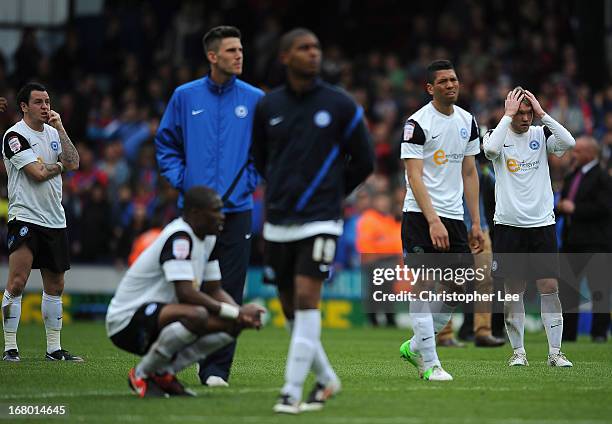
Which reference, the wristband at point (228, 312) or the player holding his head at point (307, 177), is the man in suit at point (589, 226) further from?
the wristband at point (228, 312)

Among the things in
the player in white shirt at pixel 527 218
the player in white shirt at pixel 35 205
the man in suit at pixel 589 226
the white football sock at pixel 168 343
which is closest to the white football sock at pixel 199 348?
the white football sock at pixel 168 343

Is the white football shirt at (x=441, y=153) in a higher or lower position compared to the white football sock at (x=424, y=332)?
higher

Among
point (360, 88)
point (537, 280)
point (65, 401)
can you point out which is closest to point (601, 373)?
point (537, 280)

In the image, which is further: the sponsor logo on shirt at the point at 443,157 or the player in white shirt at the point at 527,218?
the player in white shirt at the point at 527,218

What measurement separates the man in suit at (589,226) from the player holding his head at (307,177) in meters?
9.24

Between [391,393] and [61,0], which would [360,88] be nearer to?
[61,0]

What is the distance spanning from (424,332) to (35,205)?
448 centimetres

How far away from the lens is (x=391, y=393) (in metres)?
9.77

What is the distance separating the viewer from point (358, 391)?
991 cm

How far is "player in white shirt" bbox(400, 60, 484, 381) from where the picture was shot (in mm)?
11070

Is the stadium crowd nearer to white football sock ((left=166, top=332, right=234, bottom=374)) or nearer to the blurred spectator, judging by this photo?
the blurred spectator

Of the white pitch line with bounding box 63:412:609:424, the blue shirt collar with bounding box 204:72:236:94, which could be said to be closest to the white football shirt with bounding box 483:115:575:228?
the blue shirt collar with bounding box 204:72:236:94

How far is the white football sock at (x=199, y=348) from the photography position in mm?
9086

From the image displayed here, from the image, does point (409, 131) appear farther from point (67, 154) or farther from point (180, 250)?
point (67, 154)
